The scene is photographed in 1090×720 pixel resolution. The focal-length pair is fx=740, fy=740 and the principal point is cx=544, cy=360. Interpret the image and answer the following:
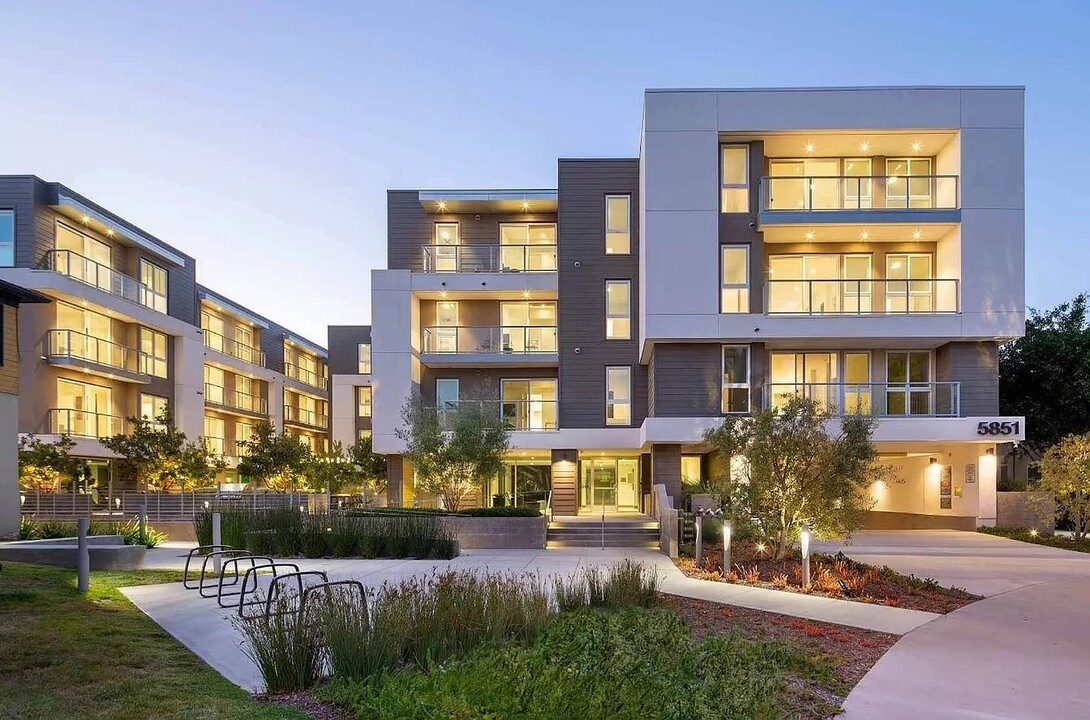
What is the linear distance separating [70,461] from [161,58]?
12.9m

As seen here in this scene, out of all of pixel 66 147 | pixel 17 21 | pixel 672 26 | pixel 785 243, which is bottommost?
pixel 785 243

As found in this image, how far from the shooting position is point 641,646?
21.7 feet

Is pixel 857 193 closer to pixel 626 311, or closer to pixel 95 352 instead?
pixel 626 311

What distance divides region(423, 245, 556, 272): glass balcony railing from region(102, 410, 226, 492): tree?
11.3 metres

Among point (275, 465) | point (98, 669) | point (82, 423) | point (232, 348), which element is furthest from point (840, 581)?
point (232, 348)

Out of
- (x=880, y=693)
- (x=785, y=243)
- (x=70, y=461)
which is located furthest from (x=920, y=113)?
(x=70, y=461)

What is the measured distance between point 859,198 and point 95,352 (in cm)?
2883

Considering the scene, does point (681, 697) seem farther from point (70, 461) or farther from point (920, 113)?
point (70, 461)

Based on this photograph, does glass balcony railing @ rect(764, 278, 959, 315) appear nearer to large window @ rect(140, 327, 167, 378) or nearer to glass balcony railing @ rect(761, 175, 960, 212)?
glass balcony railing @ rect(761, 175, 960, 212)

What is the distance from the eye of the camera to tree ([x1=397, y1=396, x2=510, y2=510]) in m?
21.4

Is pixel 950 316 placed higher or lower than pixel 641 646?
higher

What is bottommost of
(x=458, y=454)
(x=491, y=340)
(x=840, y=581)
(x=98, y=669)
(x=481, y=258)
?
(x=840, y=581)

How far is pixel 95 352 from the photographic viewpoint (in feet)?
96.3

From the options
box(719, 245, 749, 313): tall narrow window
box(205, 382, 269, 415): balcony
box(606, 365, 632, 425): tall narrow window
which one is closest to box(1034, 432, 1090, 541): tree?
box(719, 245, 749, 313): tall narrow window
